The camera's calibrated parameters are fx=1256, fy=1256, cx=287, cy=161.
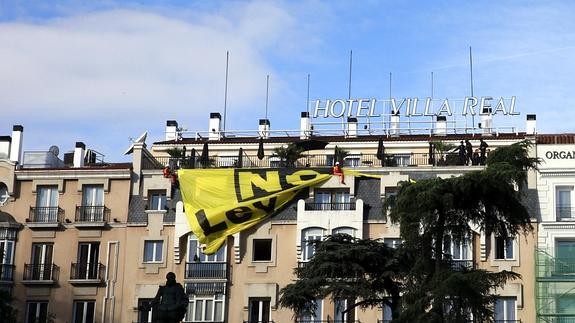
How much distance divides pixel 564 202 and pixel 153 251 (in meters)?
23.5

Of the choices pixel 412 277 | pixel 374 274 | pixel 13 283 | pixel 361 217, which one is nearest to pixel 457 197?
pixel 412 277

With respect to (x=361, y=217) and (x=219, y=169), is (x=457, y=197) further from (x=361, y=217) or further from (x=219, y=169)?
(x=219, y=169)

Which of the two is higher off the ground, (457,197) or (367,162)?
(367,162)

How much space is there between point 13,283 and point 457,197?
32.4 metres

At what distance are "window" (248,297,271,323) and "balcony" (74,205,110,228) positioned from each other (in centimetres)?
996

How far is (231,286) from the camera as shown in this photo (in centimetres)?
7056

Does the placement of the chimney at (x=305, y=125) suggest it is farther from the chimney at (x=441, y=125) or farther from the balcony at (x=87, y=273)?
the balcony at (x=87, y=273)

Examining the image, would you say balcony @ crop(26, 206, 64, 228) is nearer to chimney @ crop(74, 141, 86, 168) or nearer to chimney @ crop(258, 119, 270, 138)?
chimney @ crop(74, 141, 86, 168)

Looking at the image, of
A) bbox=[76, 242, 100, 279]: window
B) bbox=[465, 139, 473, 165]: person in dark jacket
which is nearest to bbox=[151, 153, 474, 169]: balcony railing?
bbox=[465, 139, 473, 165]: person in dark jacket

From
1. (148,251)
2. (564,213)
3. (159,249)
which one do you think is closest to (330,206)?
(159,249)

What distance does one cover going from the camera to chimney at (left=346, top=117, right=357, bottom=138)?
272 feet

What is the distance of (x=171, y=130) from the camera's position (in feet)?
286

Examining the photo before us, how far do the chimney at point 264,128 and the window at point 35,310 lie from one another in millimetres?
19389

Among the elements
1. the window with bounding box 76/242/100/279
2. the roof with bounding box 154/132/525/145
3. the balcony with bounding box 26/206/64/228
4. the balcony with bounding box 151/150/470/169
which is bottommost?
the window with bounding box 76/242/100/279
